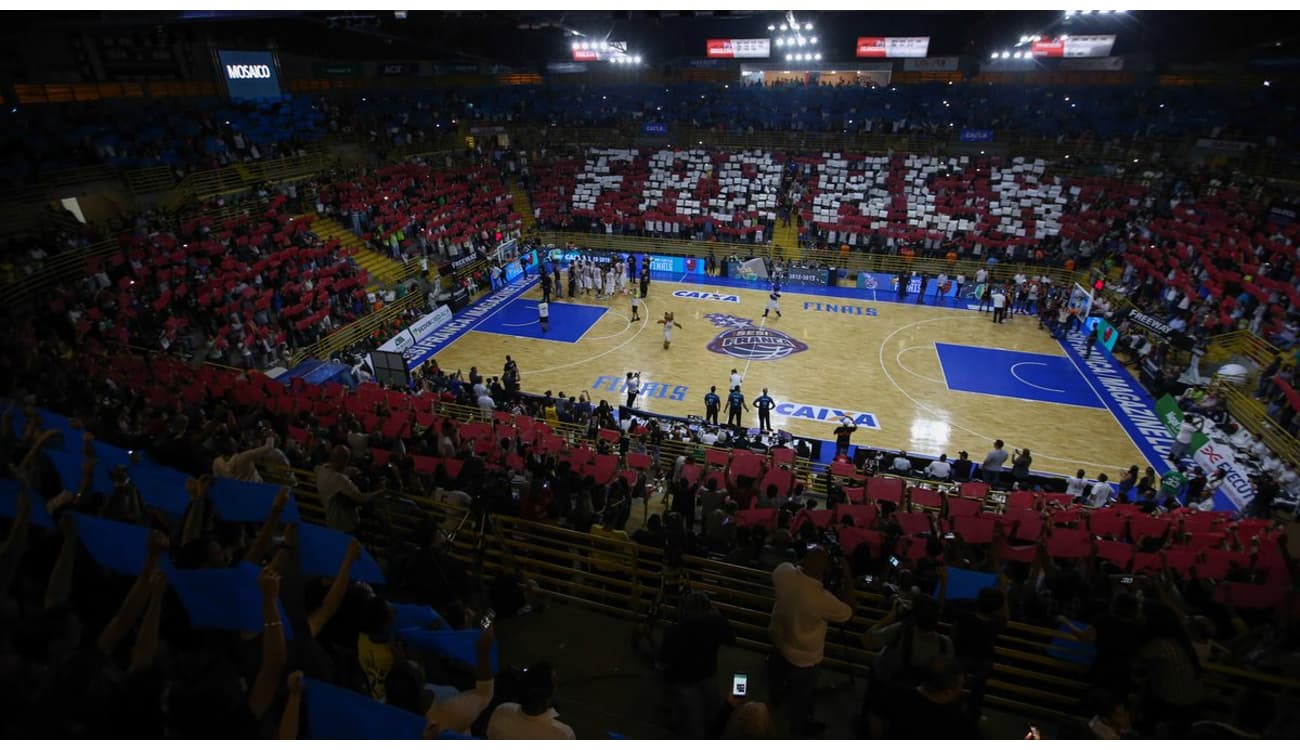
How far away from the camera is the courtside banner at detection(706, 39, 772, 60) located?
1284 inches

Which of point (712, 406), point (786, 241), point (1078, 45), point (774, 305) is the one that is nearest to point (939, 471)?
point (712, 406)

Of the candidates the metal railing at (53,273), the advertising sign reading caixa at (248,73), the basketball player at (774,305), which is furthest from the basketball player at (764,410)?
the advertising sign reading caixa at (248,73)

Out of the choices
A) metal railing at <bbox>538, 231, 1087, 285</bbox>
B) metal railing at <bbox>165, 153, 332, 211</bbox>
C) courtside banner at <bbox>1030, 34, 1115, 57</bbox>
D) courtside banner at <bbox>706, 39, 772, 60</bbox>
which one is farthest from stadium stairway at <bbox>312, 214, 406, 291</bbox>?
courtside banner at <bbox>1030, 34, 1115, 57</bbox>

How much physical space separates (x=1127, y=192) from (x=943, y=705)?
1414 inches

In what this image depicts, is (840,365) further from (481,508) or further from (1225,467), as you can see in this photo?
(481,508)

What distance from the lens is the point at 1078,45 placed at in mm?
29172

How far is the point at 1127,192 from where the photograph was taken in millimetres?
30797

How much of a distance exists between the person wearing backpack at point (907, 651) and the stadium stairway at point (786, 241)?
29662mm

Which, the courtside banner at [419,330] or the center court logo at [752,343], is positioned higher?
the courtside banner at [419,330]

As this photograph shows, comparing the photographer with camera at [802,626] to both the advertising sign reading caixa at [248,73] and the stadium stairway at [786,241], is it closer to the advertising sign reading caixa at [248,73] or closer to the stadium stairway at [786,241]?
the stadium stairway at [786,241]

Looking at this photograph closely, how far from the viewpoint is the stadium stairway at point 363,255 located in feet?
88.9

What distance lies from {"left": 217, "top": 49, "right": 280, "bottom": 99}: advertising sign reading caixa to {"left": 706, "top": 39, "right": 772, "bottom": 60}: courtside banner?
2080cm

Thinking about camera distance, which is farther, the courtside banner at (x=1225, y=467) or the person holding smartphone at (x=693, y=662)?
the courtside banner at (x=1225, y=467)

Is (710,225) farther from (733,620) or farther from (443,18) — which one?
(733,620)
